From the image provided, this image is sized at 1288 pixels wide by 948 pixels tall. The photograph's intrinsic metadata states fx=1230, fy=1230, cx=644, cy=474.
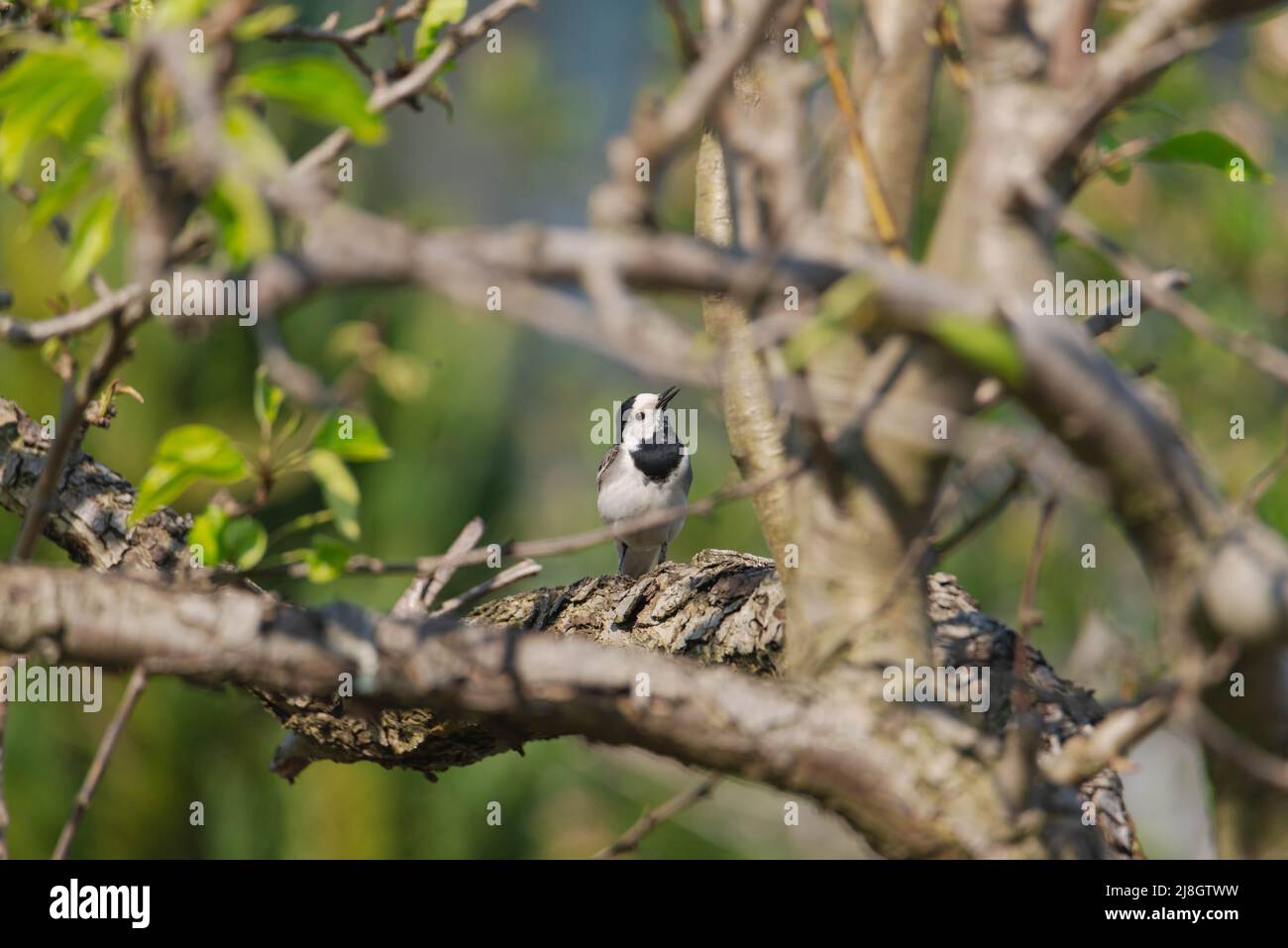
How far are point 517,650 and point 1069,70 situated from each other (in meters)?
0.74

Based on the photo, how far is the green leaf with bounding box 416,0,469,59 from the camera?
4.98 ft

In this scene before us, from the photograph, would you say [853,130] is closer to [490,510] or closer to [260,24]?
[260,24]

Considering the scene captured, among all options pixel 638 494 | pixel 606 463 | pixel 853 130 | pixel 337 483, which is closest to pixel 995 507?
pixel 853 130

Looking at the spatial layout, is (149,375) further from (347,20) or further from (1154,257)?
(1154,257)

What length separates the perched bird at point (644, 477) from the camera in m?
4.44

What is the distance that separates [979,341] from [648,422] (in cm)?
399

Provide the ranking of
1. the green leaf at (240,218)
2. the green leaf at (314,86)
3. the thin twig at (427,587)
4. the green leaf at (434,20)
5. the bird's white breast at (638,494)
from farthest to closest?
the bird's white breast at (638,494) → the thin twig at (427,587) → the green leaf at (434,20) → the green leaf at (314,86) → the green leaf at (240,218)

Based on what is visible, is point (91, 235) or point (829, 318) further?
point (91, 235)

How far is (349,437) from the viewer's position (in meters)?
1.25

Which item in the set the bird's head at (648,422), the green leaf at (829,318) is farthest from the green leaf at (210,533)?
the bird's head at (648,422)

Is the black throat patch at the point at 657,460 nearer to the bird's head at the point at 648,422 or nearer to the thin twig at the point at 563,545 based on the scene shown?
the bird's head at the point at 648,422

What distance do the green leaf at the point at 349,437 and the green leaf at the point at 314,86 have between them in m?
0.35

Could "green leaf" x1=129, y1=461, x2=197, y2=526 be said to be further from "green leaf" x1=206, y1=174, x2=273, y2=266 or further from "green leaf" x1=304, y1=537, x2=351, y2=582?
"green leaf" x1=206, y1=174, x2=273, y2=266

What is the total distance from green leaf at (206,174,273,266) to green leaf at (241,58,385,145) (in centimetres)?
9
